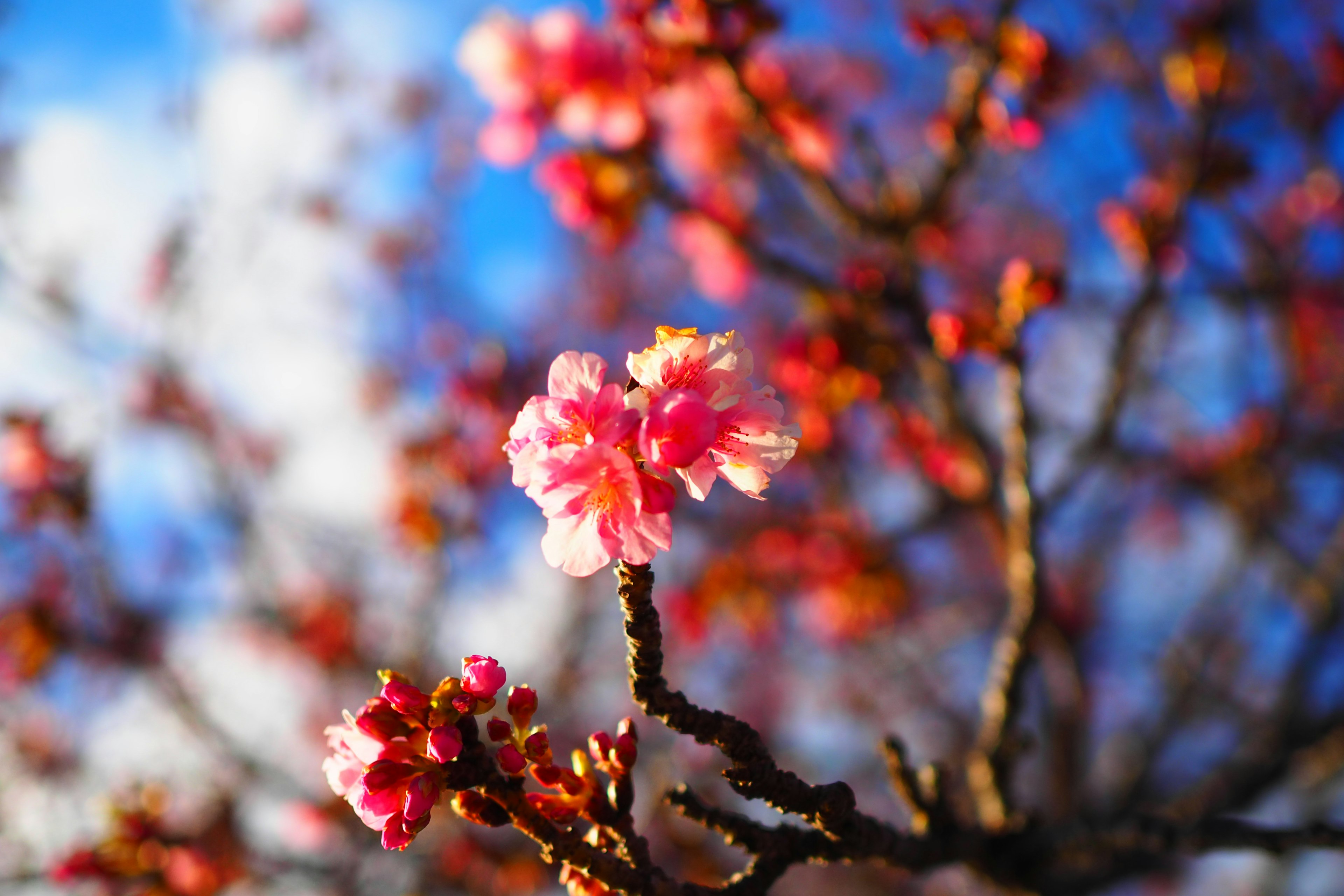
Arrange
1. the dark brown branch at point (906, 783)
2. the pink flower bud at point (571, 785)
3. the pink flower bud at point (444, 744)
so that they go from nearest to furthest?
the pink flower bud at point (444, 744), the pink flower bud at point (571, 785), the dark brown branch at point (906, 783)

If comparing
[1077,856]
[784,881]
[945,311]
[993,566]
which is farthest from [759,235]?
[993,566]

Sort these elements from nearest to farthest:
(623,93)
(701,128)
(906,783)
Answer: (906,783) < (623,93) < (701,128)

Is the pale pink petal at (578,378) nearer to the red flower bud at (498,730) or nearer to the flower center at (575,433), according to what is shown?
the flower center at (575,433)

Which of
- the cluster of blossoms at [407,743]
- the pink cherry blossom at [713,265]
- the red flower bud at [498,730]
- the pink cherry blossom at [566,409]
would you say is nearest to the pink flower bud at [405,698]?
the cluster of blossoms at [407,743]

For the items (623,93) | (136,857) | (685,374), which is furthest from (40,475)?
(685,374)

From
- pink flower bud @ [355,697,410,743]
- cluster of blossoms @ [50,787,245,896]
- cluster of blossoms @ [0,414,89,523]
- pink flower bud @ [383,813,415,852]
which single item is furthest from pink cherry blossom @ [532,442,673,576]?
cluster of blossoms @ [0,414,89,523]

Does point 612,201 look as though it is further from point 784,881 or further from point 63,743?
point 63,743

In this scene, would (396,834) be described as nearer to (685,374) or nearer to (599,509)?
(599,509)
